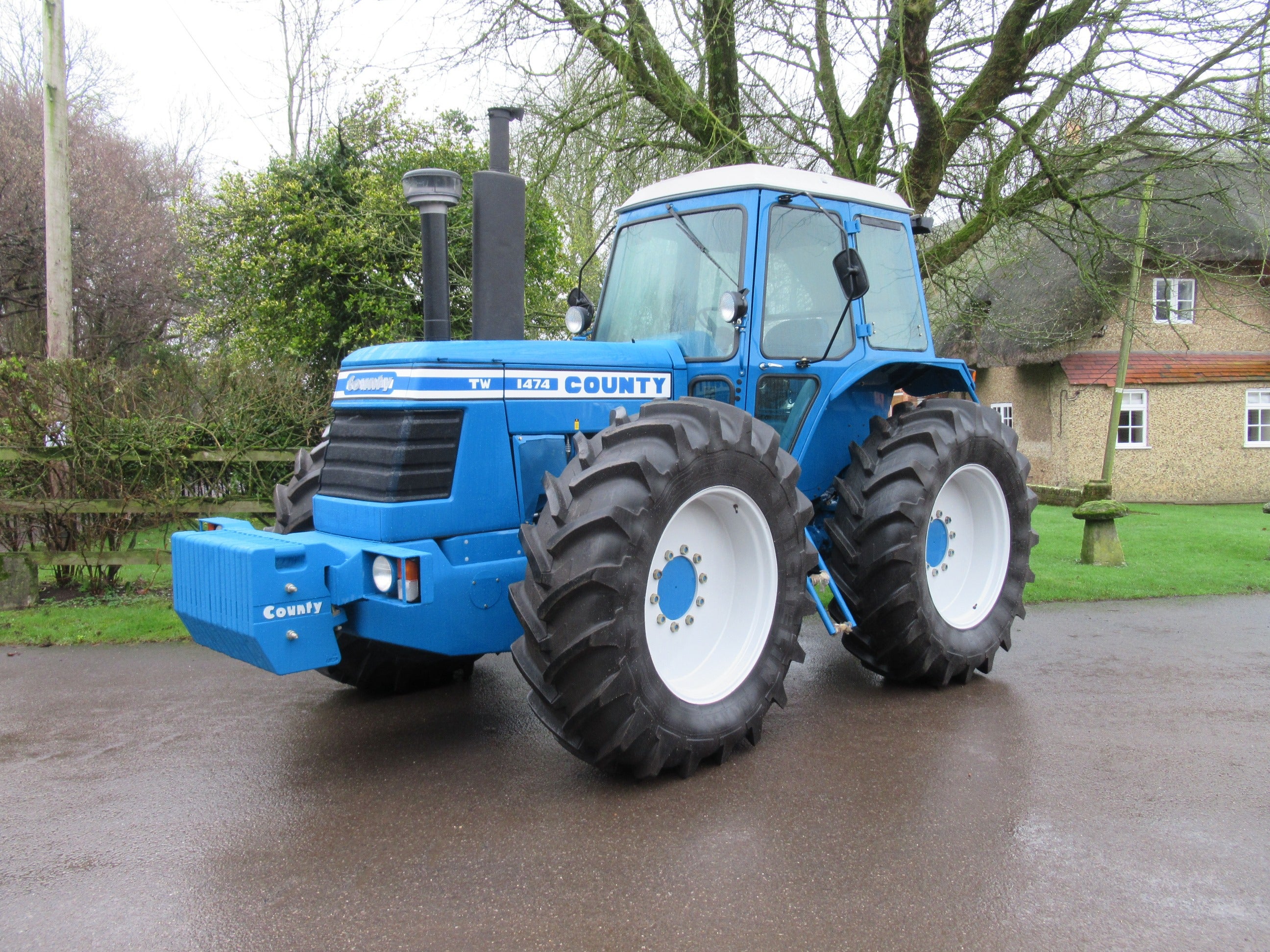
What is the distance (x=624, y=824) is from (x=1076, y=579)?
6.54 metres

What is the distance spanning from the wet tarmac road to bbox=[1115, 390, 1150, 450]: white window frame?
55.4ft

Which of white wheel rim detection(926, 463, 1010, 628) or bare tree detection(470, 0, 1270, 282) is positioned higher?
bare tree detection(470, 0, 1270, 282)

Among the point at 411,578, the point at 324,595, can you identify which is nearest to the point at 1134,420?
the point at 411,578

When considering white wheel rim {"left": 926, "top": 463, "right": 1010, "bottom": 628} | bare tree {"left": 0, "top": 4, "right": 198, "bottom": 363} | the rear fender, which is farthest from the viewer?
bare tree {"left": 0, "top": 4, "right": 198, "bottom": 363}

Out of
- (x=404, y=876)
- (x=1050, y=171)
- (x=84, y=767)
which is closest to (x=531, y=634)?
(x=404, y=876)

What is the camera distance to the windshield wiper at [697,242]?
4.64 m

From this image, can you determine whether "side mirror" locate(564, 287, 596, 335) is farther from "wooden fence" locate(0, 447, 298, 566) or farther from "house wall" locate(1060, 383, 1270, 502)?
"house wall" locate(1060, 383, 1270, 502)

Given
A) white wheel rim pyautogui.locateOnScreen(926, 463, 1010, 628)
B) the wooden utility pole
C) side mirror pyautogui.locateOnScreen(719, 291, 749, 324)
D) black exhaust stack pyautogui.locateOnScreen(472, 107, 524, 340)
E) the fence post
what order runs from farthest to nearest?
1. the wooden utility pole
2. the fence post
3. white wheel rim pyautogui.locateOnScreen(926, 463, 1010, 628)
4. side mirror pyautogui.locateOnScreen(719, 291, 749, 324)
5. black exhaust stack pyautogui.locateOnScreen(472, 107, 524, 340)

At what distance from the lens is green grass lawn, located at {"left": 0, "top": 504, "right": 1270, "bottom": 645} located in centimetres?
638

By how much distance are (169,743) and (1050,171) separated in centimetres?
815

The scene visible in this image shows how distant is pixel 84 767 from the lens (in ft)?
13.1

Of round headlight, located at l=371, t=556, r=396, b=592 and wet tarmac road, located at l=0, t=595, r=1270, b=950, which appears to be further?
round headlight, located at l=371, t=556, r=396, b=592

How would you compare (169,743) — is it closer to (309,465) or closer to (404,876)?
(309,465)

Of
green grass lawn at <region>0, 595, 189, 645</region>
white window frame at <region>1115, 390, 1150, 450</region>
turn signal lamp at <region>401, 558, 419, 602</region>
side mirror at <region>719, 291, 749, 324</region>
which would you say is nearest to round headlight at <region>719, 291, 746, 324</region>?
side mirror at <region>719, 291, 749, 324</region>
